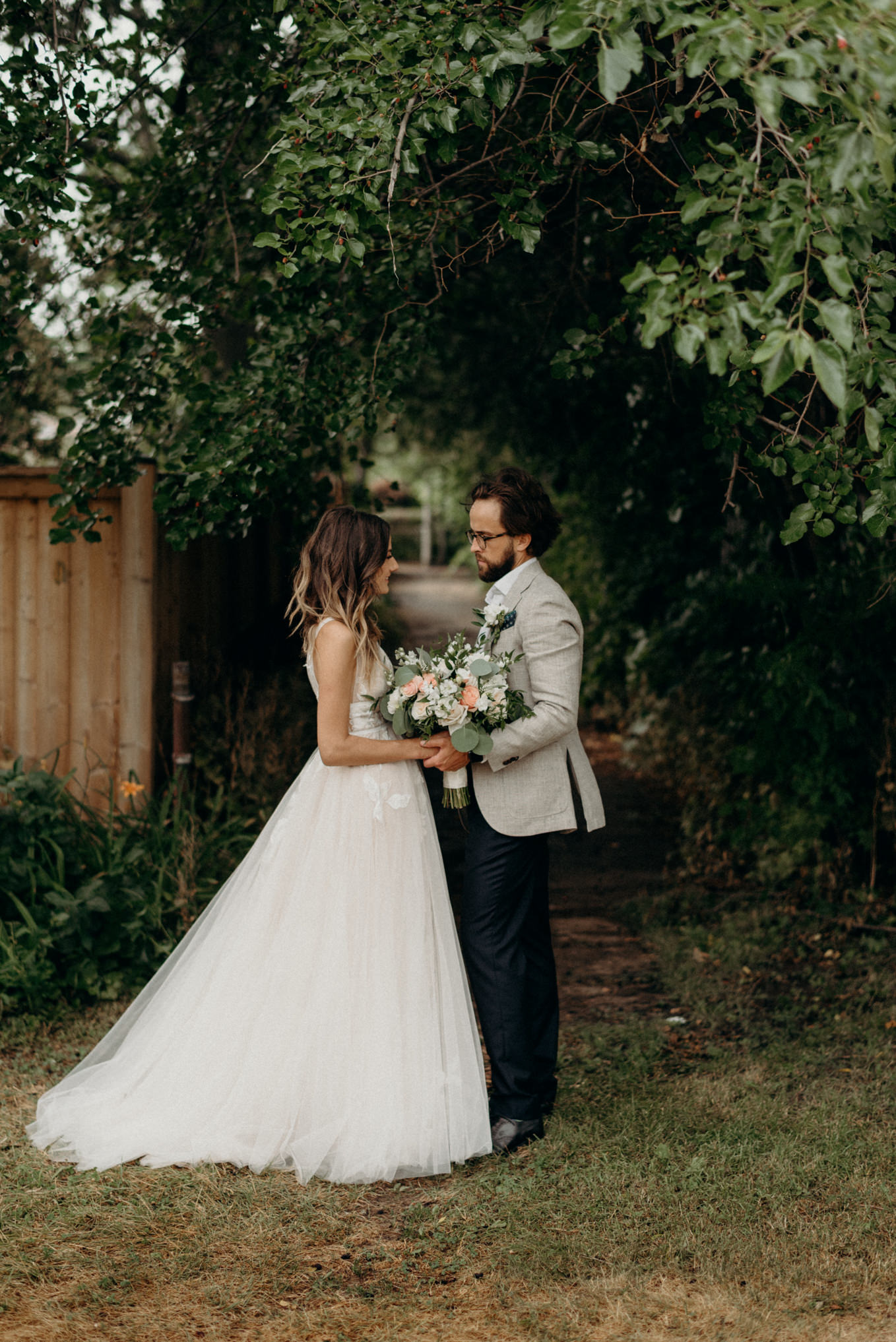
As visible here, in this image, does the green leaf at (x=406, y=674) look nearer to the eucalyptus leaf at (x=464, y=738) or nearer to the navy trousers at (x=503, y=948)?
the eucalyptus leaf at (x=464, y=738)

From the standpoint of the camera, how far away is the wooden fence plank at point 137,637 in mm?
5570

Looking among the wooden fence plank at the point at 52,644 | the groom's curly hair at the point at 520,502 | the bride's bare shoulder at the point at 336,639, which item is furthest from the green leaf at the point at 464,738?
the wooden fence plank at the point at 52,644

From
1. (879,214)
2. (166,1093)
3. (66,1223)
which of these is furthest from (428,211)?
(66,1223)

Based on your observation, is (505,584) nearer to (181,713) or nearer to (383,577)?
(383,577)

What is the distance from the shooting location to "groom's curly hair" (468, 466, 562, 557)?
369cm

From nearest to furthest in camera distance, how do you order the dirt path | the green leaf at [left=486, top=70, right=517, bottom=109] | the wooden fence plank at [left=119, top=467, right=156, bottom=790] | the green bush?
the green leaf at [left=486, top=70, right=517, bottom=109] < the green bush < the dirt path < the wooden fence plank at [left=119, top=467, right=156, bottom=790]

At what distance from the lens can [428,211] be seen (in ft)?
14.7

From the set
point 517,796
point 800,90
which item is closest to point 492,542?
point 517,796

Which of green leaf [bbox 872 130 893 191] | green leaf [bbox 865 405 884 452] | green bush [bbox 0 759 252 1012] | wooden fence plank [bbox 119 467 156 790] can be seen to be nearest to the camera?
green leaf [bbox 872 130 893 191]

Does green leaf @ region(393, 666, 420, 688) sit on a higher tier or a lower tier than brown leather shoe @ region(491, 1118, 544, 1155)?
higher

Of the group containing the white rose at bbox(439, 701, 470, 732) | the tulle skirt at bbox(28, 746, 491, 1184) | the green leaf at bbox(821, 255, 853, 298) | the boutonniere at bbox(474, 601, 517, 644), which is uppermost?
the green leaf at bbox(821, 255, 853, 298)

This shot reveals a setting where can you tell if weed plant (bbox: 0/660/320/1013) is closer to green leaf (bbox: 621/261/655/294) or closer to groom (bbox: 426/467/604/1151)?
groom (bbox: 426/467/604/1151)

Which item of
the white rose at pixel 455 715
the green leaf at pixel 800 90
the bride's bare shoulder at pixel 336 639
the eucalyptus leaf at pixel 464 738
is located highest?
the green leaf at pixel 800 90

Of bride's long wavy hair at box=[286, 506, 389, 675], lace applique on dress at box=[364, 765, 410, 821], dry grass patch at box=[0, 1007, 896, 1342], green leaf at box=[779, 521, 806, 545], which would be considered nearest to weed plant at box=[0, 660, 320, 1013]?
dry grass patch at box=[0, 1007, 896, 1342]
